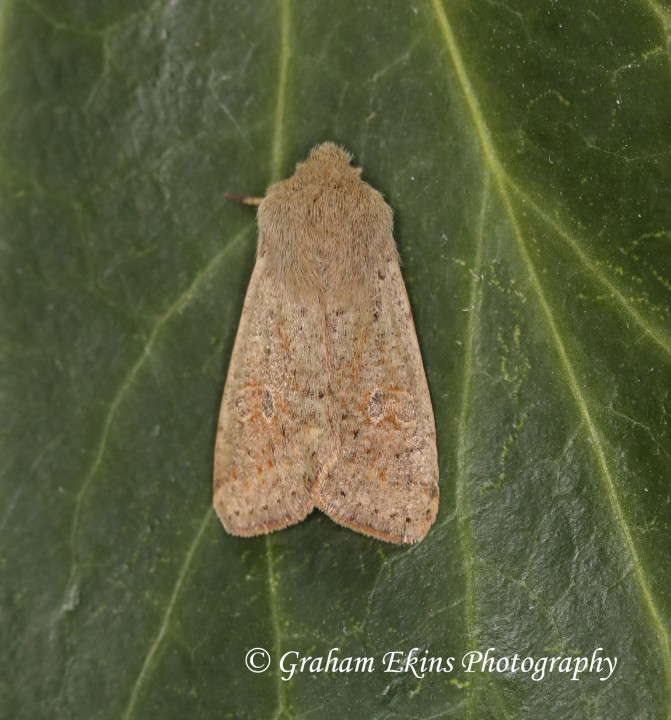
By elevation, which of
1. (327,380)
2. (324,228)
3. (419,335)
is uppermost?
(324,228)

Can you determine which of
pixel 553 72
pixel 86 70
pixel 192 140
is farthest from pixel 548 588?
pixel 86 70

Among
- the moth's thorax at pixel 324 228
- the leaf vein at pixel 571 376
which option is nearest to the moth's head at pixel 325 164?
the moth's thorax at pixel 324 228

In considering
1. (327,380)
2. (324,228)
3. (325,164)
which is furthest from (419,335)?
(325,164)

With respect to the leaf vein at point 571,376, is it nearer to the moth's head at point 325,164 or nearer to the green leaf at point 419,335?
the green leaf at point 419,335

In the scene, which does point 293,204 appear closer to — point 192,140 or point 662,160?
point 192,140

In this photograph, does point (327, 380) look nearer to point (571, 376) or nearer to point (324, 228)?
point (324, 228)

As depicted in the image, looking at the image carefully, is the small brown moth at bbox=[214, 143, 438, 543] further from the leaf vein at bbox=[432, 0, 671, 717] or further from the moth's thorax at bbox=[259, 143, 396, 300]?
the leaf vein at bbox=[432, 0, 671, 717]

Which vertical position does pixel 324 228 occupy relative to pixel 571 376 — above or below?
above

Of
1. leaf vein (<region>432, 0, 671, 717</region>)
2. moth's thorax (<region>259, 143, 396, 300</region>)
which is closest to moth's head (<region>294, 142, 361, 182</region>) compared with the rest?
moth's thorax (<region>259, 143, 396, 300</region>)
